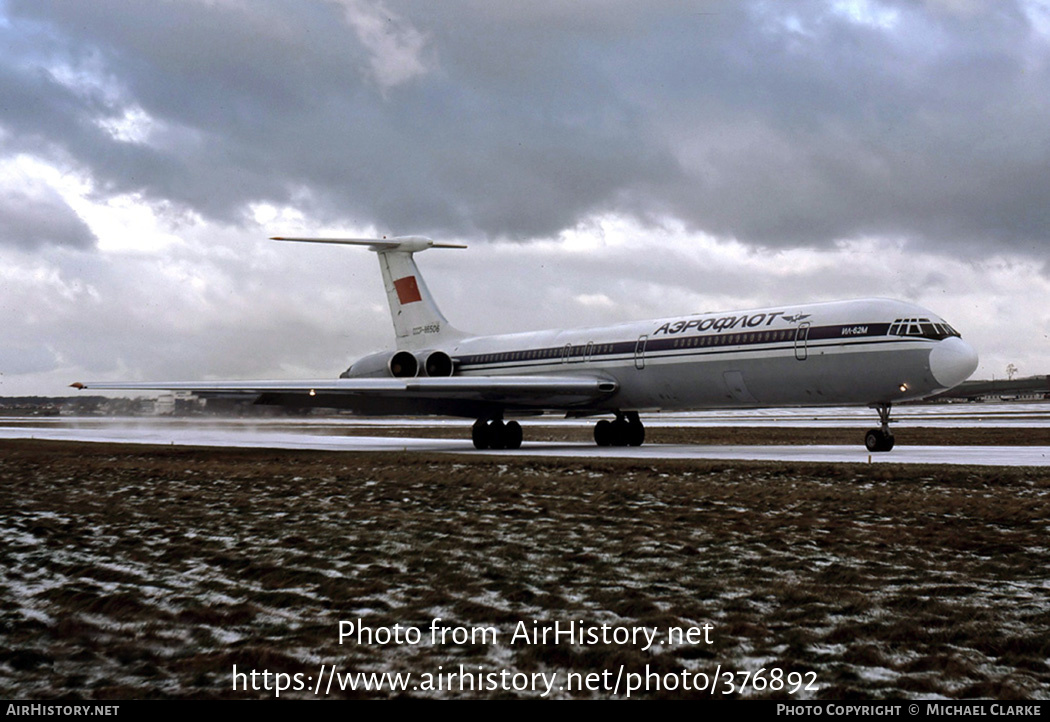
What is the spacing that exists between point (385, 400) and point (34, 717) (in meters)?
24.5

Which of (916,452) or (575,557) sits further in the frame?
(916,452)

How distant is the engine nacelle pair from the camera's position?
105 ft

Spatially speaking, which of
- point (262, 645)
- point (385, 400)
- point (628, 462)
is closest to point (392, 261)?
point (385, 400)

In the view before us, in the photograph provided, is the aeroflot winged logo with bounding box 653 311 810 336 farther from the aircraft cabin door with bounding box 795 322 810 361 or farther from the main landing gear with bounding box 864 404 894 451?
the main landing gear with bounding box 864 404 894 451

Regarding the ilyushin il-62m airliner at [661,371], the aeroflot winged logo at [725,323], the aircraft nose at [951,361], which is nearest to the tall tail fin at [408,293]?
the ilyushin il-62m airliner at [661,371]

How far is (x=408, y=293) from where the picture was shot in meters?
37.0

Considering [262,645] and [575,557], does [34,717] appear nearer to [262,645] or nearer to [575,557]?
[262,645]

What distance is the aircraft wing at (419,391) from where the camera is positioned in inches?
1028

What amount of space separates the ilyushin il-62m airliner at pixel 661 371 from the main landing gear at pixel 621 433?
0.03m

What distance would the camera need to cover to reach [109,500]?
12.1 metres

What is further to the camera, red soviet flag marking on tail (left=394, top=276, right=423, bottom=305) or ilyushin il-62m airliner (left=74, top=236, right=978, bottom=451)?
red soviet flag marking on tail (left=394, top=276, right=423, bottom=305)

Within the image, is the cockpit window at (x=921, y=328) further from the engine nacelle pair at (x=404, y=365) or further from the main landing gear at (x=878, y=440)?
the engine nacelle pair at (x=404, y=365)

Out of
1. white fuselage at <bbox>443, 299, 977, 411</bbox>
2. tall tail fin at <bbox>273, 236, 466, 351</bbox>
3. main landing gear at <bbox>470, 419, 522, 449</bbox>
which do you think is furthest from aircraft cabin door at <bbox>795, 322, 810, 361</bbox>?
tall tail fin at <bbox>273, 236, 466, 351</bbox>

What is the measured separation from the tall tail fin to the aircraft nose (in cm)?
1978
